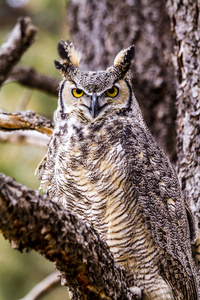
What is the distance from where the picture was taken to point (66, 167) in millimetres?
1833

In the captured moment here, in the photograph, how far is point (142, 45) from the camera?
2.99 m

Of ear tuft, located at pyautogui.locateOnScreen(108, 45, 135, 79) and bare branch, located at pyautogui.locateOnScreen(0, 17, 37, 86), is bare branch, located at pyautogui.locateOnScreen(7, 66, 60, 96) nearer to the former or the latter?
bare branch, located at pyautogui.locateOnScreen(0, 17, 37, 86)

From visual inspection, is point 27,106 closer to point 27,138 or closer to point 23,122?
point 27,138

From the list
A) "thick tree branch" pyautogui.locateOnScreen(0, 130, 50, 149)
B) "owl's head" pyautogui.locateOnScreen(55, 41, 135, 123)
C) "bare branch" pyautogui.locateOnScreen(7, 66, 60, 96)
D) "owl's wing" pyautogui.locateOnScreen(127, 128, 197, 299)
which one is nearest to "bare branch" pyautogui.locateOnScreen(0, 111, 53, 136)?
"thick tree branch" pyautogui.locateOnScreen(0, 130, 50, 149)

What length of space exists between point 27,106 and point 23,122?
1735 millimetres

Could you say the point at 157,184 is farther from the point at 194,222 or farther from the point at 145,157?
the point at 194,222

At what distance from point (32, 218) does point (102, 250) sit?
37cm

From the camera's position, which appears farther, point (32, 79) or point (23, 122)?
point (32, 79)

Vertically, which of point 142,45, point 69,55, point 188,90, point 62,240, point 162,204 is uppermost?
point 142,45

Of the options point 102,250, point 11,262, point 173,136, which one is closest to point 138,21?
point 173,136

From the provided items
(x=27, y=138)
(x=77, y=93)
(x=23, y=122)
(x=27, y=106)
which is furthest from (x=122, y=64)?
(x=27, y=106)

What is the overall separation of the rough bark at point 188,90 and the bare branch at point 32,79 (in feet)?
3.36

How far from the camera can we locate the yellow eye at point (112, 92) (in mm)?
1953

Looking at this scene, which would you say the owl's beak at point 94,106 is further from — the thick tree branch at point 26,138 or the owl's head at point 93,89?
the thick tree branch at point 26,138
